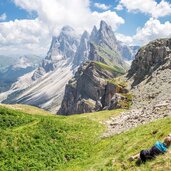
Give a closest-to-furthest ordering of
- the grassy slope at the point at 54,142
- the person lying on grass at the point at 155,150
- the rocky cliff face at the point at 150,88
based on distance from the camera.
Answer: the person lying on grass at the point at 155,150 < the grassy slope at the point at 54,142 < the rocky cliff face at the point at 150,88

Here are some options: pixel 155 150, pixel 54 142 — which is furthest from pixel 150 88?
pixel 155 150

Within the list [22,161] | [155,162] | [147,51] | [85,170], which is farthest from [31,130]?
[147,51]

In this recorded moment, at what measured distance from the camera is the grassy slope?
135 feet

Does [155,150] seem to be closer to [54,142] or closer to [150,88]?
[54,142]

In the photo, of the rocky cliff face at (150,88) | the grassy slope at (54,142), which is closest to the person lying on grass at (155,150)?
the grassy slope at (54,142)

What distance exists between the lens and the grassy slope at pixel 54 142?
135ft

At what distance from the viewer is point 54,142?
5253 centimetres

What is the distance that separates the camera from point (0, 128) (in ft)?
178

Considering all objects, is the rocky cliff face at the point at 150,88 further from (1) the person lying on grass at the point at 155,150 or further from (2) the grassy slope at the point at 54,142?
(1) the person lying on grass at the point at 155,150

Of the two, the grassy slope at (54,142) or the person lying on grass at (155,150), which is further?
the grassy slope at (54,142)

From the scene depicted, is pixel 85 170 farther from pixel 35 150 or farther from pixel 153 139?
pixel 35 150

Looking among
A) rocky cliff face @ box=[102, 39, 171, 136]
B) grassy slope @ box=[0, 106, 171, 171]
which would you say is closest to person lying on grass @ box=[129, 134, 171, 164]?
grassy slope @ box=[0, 106, 171, 171]

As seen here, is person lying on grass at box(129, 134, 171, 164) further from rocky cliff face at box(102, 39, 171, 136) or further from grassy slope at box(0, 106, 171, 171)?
rocky cliff face at box(102, 39, 171, 136)

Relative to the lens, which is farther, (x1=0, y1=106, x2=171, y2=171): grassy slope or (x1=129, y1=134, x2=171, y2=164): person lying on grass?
(x1=0, y1=106, x2=171, y2=171): grassy slope
